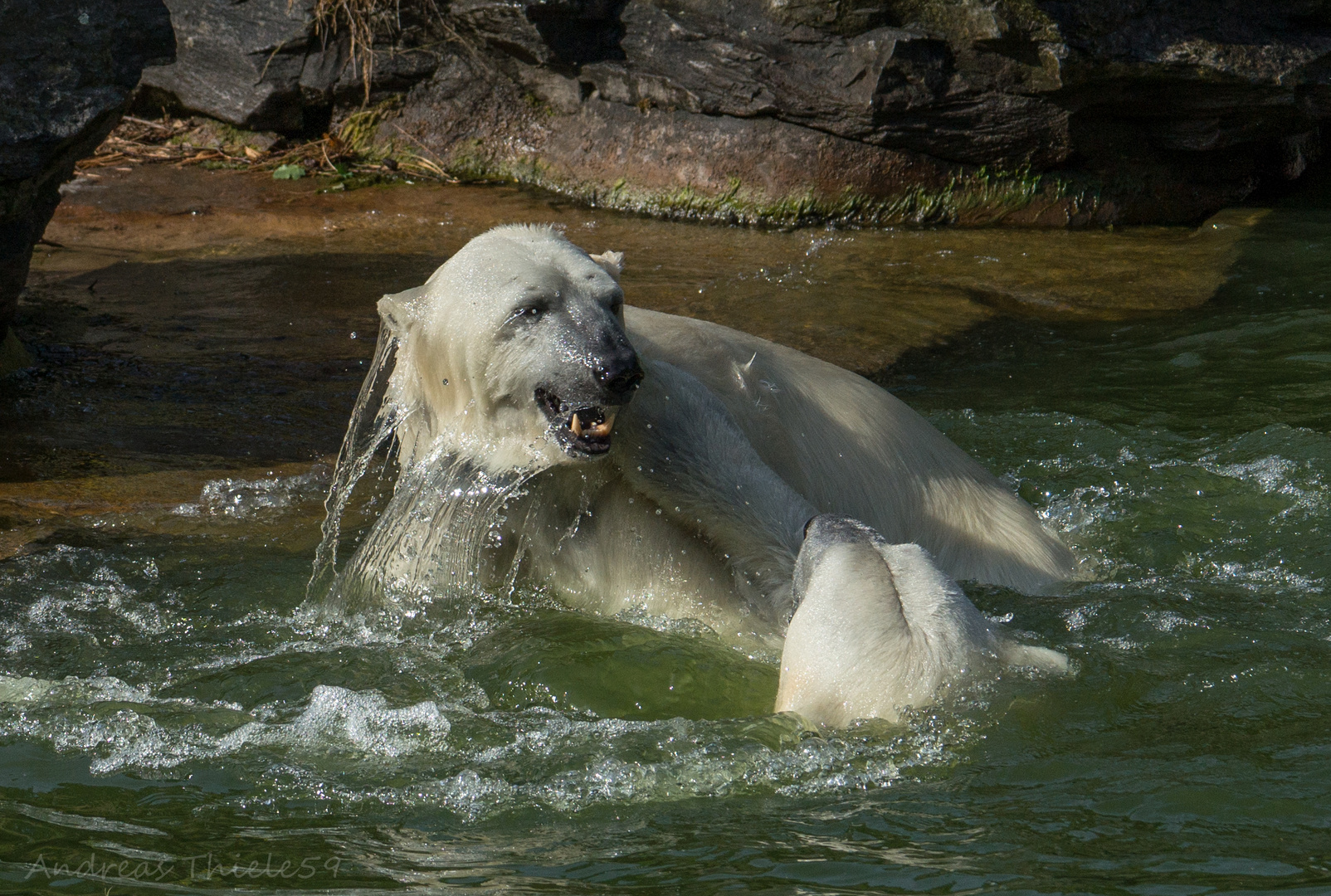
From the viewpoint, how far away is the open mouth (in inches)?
121

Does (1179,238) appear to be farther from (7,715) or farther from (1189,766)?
(7,715)

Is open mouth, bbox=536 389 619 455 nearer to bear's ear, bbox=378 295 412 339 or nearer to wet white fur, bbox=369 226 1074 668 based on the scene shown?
wet white fur, bbox=369 226 1074 668

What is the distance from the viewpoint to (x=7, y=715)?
2.93 m

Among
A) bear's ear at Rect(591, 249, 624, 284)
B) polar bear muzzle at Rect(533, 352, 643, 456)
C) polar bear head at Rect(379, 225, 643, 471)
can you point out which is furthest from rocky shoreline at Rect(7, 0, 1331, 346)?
polar bear muzzle at Rect(533, 352, 643, 456)

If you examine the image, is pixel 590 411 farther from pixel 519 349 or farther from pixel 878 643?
pixel 878 643

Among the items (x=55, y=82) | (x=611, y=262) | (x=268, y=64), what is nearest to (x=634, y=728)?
(x=611, y=262)

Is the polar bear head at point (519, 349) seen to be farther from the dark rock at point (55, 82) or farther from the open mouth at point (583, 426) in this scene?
the dark rock at point (55, 82)

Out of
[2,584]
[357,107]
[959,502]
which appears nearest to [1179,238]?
[959,502]

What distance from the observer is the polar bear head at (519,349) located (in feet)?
10.0

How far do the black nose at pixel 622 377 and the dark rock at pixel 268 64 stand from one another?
22.4 feet

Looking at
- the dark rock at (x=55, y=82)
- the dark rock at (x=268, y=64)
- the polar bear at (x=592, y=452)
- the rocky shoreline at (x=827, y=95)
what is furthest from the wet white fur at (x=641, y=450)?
the dark rock at (x=268, y=64)

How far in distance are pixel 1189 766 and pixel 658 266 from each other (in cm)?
512

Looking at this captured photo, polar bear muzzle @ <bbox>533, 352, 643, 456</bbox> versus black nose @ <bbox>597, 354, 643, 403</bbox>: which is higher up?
black nose @ <bbox>597, 354, 643, 403</bbox>

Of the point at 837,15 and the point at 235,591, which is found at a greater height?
the point at 837,15
